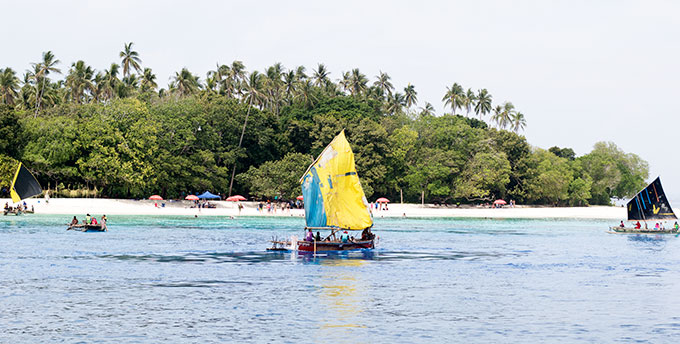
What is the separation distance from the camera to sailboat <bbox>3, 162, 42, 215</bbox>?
302ft

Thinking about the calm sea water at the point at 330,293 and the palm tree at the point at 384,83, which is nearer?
the calm sea water at the point at 330,293

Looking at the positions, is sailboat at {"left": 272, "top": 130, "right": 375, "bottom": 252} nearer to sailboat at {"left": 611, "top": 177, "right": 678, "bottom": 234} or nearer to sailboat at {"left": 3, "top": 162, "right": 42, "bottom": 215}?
sailboat at {"left": 611, "top": 177, "right": 678, "bottom": 234}

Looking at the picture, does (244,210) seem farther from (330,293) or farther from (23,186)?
(330,293)

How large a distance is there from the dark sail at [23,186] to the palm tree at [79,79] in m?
44.1

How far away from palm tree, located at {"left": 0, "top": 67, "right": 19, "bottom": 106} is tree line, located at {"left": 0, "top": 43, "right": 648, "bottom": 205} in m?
0.19

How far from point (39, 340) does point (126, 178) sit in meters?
82.4

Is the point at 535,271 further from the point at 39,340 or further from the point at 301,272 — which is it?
the point at 39,340

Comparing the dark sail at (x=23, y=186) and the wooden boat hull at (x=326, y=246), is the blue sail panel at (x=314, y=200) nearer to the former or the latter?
the wooden boat hull at (x=326, y=246)

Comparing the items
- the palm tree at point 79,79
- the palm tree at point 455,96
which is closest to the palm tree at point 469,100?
the palm tree at point 455,96

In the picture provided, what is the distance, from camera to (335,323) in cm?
2766

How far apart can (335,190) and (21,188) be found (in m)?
59.1

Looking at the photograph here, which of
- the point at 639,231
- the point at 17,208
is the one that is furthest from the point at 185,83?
the point at 639,231

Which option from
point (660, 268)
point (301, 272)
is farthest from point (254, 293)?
point (660, 268)

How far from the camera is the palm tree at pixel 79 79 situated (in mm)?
136250
